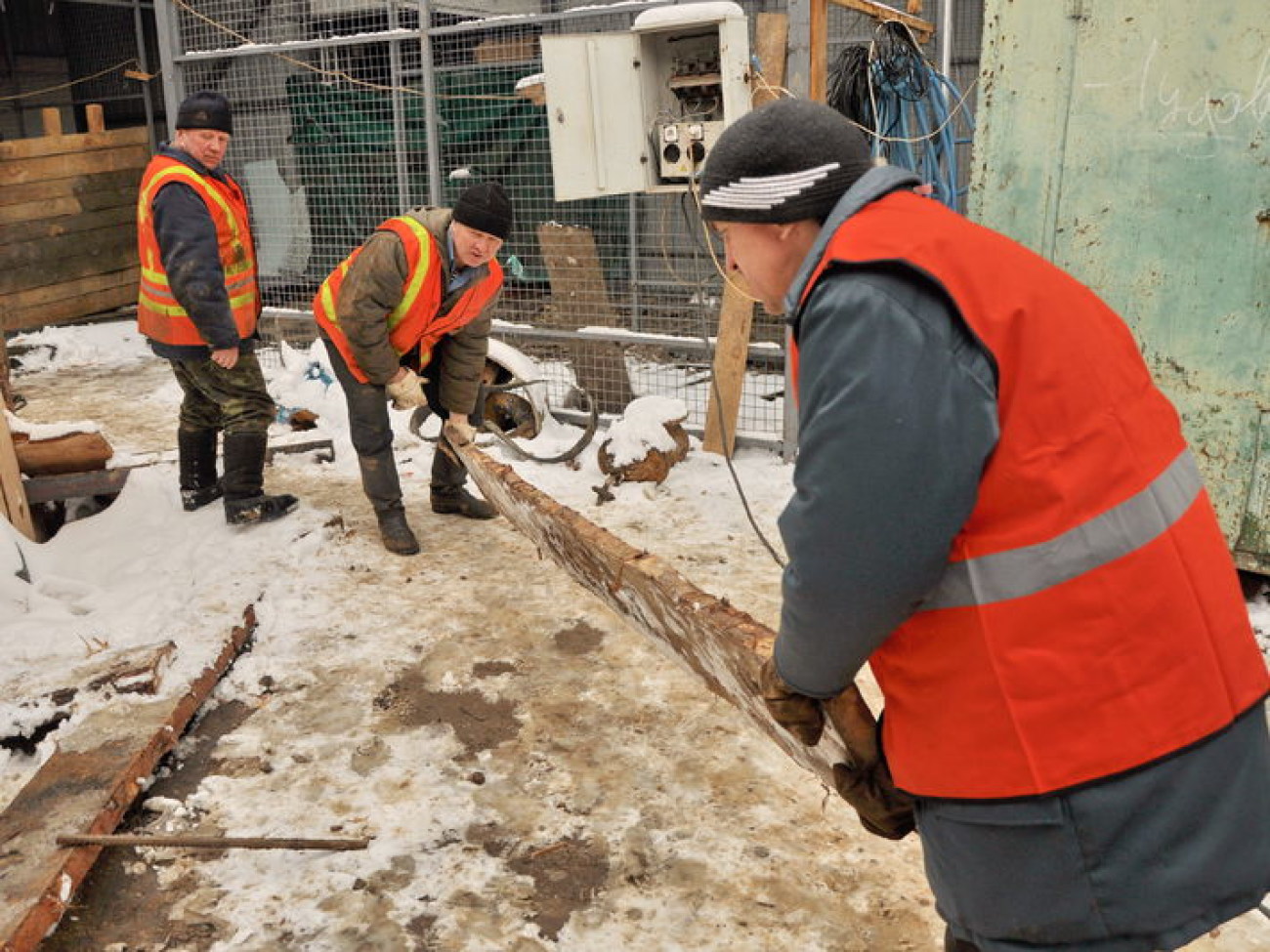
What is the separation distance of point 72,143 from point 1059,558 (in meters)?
11.0

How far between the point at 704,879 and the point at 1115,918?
158cm

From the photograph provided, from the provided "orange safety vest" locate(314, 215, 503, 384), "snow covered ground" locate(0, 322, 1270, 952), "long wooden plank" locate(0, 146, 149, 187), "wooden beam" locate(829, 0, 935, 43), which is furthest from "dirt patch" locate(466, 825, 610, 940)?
"long wooden plank" locate(0, 146, 149, 187)

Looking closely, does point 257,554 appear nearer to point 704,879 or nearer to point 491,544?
point 491,544

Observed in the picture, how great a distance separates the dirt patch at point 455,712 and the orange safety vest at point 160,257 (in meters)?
2.26

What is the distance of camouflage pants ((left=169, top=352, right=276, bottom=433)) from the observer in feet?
17.2

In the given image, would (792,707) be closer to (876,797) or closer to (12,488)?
(876,797)

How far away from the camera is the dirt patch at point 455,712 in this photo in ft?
11.6

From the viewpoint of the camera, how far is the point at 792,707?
5.44 ft

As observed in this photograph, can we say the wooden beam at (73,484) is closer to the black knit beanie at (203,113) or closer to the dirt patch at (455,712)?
the black knit beanie at (203,113)

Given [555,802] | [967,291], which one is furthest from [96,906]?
[967,291]

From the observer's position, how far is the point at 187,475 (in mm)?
5637

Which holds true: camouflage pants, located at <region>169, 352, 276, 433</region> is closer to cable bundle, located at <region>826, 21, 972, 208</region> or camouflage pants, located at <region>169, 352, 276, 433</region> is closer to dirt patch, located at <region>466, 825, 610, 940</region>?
dirt patch, located at <region>466, 825, 610, 940</region>

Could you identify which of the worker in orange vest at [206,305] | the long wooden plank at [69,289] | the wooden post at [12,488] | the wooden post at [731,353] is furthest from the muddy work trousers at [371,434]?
the long wooden plank at [69,289]

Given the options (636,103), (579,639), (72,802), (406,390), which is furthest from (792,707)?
(636,103)
